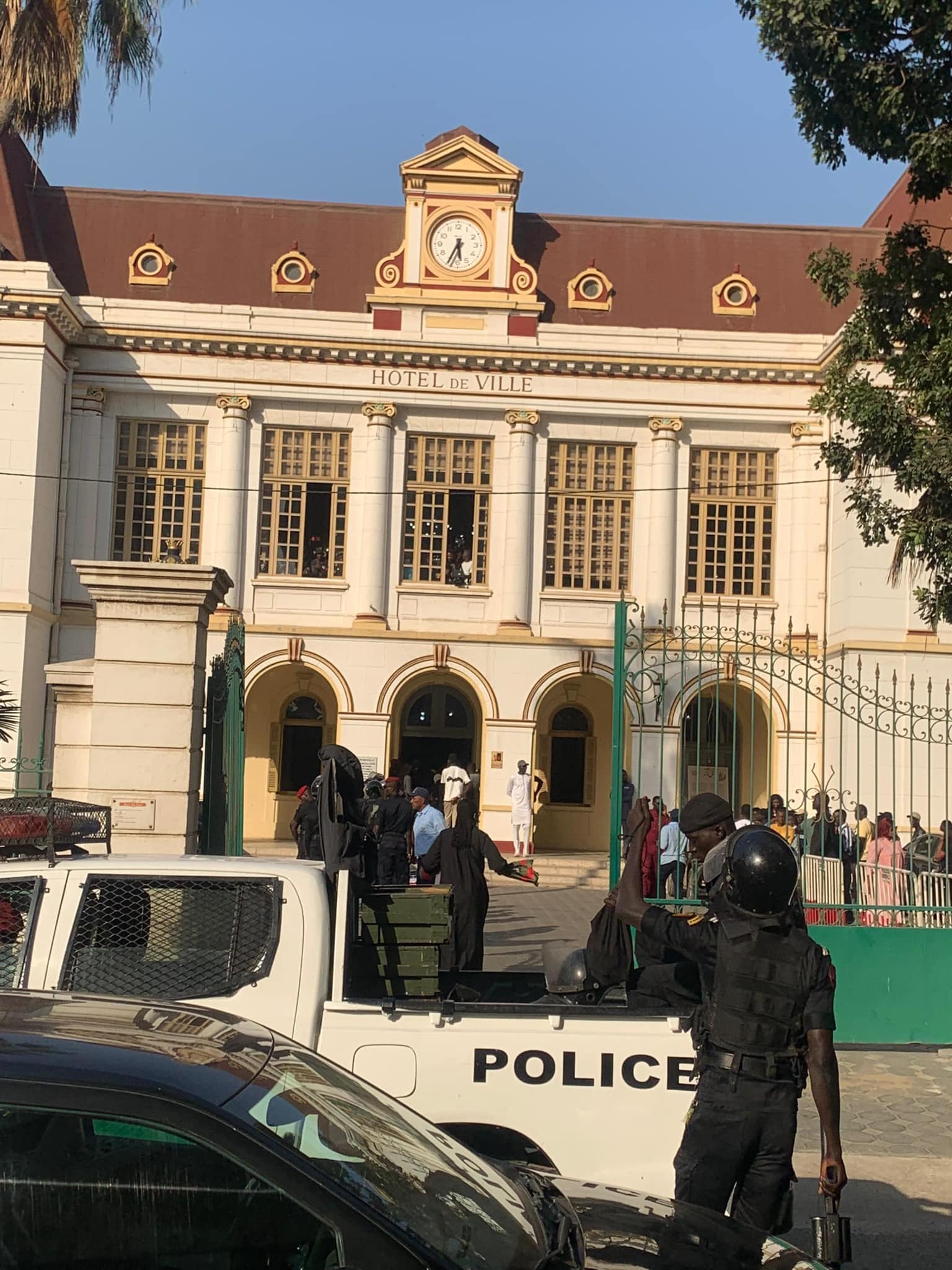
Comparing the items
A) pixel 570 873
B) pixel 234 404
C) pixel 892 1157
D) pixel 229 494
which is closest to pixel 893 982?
pixel 892 1157

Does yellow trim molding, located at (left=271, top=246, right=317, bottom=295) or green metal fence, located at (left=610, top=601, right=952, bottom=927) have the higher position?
yellow trim molding, located at (left=271, top=246, right=317, bottom=295)

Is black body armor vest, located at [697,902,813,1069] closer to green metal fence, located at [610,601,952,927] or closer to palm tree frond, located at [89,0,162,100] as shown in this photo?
green metal fence, located at [610,601,952,927]

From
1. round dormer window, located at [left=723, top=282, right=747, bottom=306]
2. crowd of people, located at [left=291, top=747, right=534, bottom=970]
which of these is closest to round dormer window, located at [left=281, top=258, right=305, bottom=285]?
round dormer window, located at [left=723, top=282, right=747, bottom=306]

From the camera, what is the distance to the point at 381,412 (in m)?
29.1

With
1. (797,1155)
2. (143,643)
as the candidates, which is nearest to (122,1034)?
(797,1155)

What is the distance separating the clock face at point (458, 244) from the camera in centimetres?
2958

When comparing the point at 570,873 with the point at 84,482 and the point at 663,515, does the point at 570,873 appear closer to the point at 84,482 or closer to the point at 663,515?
the point at 663,515

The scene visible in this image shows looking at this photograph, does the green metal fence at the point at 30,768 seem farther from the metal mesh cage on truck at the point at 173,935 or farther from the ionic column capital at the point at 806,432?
the ionic column capital at the point at 806,432

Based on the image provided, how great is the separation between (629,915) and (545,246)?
27.7m

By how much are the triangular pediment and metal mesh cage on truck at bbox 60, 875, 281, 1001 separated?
87.0 ft

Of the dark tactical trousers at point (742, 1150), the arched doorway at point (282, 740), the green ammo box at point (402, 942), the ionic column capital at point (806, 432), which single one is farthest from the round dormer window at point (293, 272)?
the dark tactical trousers at point (742, 1150)

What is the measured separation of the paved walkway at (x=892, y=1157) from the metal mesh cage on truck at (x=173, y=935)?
2.81 m

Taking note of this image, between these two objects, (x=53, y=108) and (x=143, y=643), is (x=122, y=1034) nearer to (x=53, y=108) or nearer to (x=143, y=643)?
(x=143, y=643)

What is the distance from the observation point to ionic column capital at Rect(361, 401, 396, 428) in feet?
95.4
